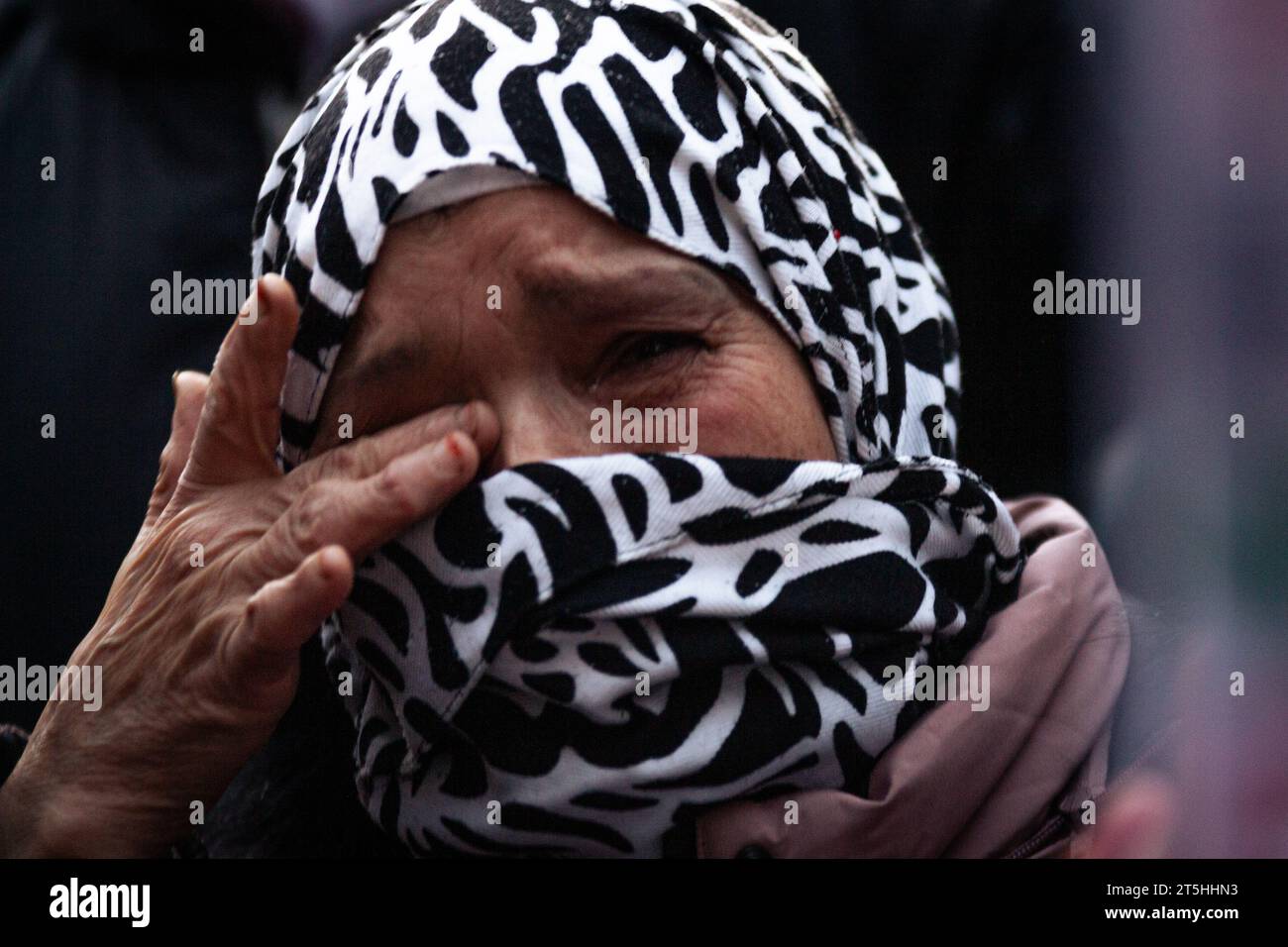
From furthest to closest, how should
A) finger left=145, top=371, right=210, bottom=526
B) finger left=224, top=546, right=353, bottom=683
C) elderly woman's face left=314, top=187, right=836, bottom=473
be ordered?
1. finger left=145, top=371, right=210, bottom=526
2. elderly woman's face left=314, top=187, right=836, bottom=473
3. finger left=224, top=546, right=353, bottom=683

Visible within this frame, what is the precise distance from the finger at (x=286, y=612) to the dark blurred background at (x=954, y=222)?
3.60ft

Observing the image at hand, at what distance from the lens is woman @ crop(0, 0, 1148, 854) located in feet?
4.90

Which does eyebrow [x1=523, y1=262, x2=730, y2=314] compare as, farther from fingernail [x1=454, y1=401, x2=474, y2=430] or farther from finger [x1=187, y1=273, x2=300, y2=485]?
finger [x1=187, y1=273, x2=300, y2=485]

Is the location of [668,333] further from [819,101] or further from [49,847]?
[49,847]

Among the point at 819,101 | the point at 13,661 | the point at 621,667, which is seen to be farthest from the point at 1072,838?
the point at 13,661

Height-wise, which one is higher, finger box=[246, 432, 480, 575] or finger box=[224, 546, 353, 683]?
finger box=[246, 432, 480, 575]

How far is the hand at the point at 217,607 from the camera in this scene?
4.99 feet

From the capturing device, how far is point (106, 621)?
184 cm

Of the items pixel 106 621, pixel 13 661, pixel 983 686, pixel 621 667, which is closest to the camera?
pixel 621 667

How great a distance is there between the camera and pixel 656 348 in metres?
1.66

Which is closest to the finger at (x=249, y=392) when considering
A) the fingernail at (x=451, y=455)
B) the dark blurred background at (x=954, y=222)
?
the fingernail at (x=451, y=455)

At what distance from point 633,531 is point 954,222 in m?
1.35

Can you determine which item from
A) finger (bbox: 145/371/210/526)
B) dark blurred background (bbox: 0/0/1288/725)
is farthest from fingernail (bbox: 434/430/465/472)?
dark blurred background (bbox: 0/0/1288/725)
